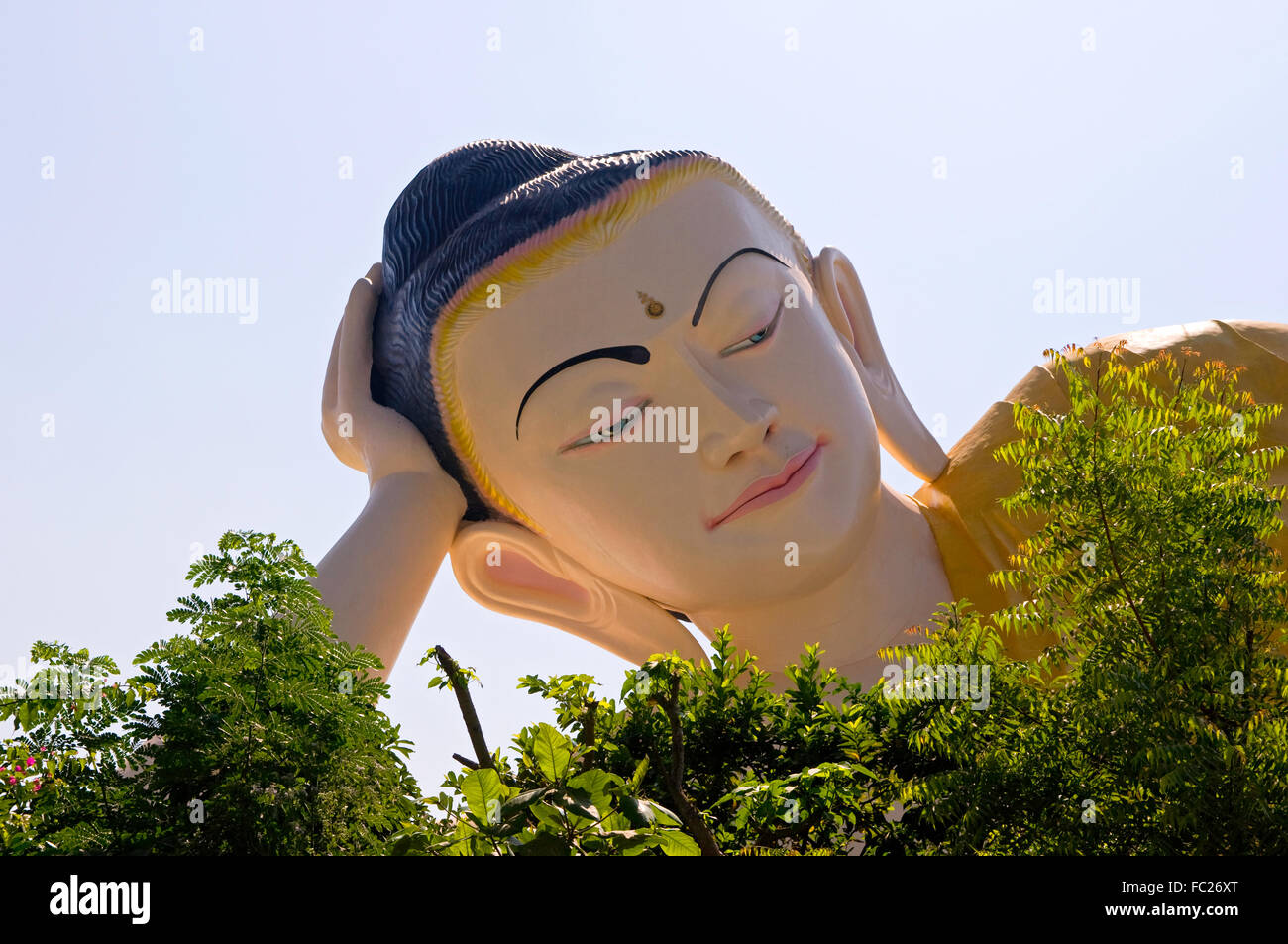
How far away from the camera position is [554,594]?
4695 millimetres

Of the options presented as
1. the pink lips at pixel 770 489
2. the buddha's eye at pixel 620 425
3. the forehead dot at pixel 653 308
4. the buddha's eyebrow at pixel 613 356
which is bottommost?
the pink lips at pixel 770 489

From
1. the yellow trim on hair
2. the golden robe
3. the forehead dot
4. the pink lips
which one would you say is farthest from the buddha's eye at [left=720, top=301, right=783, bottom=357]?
the golden robe

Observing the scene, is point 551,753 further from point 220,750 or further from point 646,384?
point 646,384

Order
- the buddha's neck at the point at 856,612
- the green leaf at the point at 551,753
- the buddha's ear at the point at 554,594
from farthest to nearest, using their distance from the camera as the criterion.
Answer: the buddha's ear at the point at 554,594
the buddha's neck at the point at 856,612
the green leaf at the point at 551,753

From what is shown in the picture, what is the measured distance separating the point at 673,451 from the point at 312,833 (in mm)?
2568

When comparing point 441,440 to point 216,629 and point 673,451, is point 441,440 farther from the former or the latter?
point 216,629

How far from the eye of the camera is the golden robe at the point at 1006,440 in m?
4.22

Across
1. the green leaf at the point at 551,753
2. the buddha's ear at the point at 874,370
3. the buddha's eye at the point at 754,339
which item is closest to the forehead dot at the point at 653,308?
the buddha's eye at the point at 754,339

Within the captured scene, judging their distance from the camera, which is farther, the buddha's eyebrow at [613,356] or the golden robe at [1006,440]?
the golden robe at [1006,440]

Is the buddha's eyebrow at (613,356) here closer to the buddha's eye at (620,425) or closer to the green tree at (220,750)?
the buddha's eye at (620,425)

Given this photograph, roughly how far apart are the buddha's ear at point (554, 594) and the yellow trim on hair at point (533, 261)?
141 mm

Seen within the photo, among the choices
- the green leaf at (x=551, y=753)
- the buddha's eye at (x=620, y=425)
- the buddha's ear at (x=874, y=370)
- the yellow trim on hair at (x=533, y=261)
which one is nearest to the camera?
the green leaf at (x=551, y=753)
